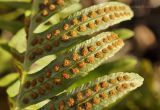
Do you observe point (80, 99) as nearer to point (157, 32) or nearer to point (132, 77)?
point (132, 77)

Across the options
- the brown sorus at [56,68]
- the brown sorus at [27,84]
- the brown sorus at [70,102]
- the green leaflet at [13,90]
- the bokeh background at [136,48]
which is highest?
the brown sorus at [56,68]

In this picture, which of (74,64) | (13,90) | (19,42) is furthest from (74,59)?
(19,42)

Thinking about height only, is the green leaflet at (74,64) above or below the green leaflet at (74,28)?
below

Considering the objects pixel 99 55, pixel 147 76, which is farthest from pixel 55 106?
pixel 147 76

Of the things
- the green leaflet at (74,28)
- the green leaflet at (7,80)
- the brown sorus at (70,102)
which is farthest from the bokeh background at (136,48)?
the brown sorus at (70,102)

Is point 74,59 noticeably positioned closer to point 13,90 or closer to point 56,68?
point 56,68

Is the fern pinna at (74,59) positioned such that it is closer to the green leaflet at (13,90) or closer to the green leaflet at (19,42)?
the green leaflet at (13,90)

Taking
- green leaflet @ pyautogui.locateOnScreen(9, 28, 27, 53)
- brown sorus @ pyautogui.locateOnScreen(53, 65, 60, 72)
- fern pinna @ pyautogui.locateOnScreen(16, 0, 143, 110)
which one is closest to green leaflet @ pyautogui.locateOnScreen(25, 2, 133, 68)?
fern pinna @ pyautogui.locateOnScreen(16, 0, 143, 110)
